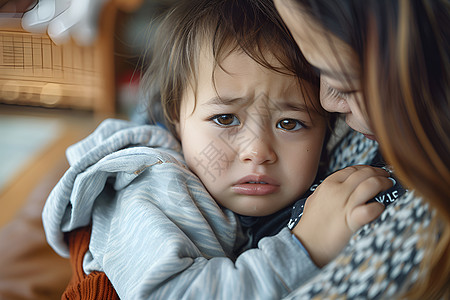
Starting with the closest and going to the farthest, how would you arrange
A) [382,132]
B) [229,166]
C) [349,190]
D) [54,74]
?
1. [382,132]
2. [349,190]
3. [229,166]
4. [54,74]

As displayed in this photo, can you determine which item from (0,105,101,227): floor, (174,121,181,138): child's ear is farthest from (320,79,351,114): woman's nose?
(0,105,101,227): floor

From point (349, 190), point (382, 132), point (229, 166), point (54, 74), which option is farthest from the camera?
point (54, 74)

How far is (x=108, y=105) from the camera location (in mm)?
1838

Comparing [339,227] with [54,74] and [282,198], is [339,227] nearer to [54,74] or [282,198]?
[282,198]

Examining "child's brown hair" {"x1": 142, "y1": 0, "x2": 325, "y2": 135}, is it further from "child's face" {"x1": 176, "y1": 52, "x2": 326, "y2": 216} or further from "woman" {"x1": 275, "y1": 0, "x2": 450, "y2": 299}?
"woman" {"x1": 275, "y1": 0, "x2": 450, "y2": 299}

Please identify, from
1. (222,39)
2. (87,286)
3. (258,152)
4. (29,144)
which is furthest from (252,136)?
(29,144)

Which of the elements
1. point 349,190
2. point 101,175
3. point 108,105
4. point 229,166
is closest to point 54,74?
point 108,105

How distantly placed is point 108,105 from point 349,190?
1511 mm

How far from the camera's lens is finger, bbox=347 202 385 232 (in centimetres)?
43

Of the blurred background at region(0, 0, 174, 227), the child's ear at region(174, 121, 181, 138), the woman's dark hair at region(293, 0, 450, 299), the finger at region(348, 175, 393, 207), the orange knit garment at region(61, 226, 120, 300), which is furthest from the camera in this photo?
the blurred background at region(0, 0, 174, 227)

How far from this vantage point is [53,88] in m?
1.85

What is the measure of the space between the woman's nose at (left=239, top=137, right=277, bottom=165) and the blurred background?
29cm

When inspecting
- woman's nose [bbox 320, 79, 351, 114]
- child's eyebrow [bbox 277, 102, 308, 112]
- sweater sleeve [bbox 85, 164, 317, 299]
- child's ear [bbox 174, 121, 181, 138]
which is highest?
woman's nose [bbox 320, 79, 351, 114]

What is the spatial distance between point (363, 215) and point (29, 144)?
122 cm
